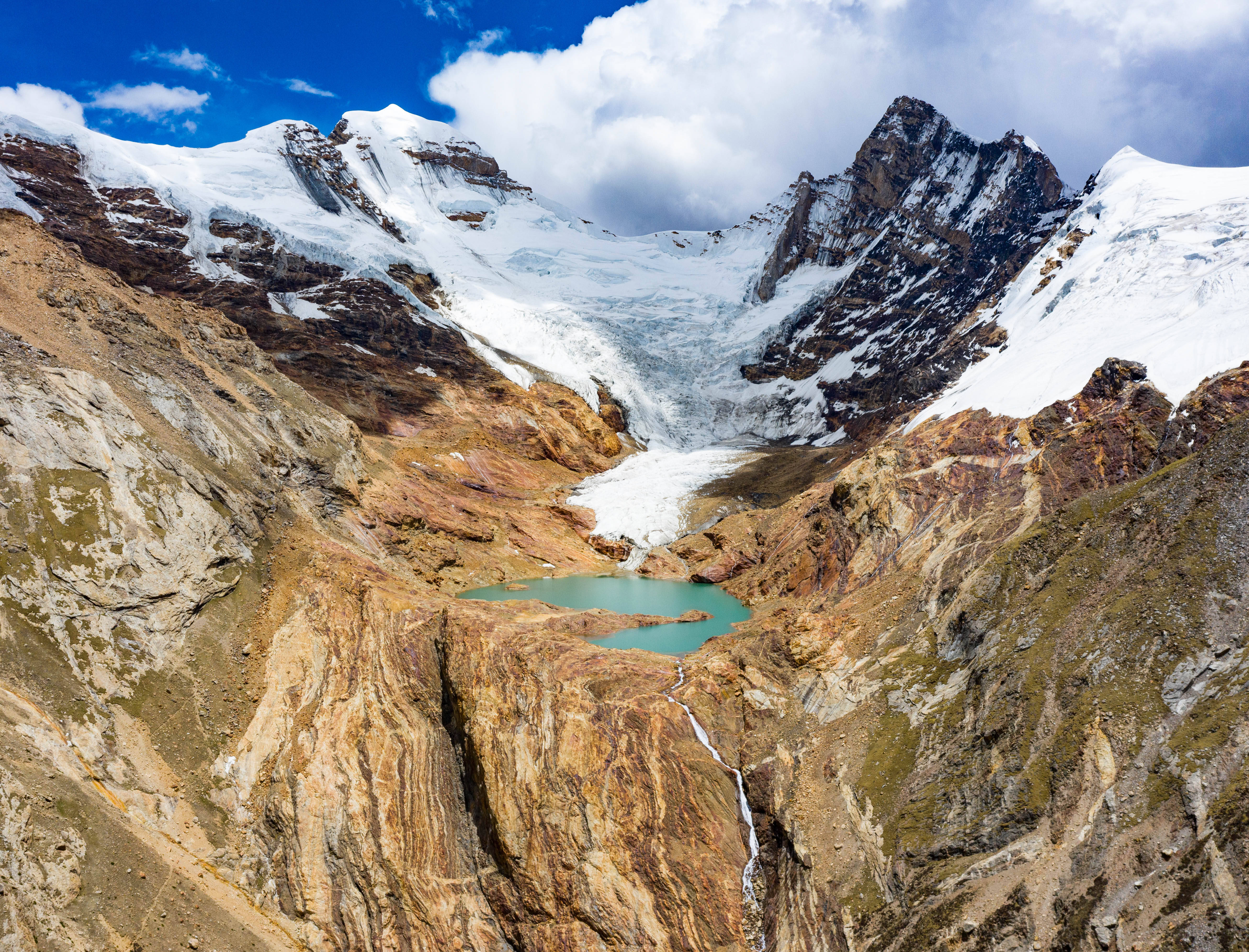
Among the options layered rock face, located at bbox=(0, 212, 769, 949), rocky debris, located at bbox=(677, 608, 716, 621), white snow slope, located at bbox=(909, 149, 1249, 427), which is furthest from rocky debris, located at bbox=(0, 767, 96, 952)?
white snow slope, located at bbox=(909, 149, 1249, 427)

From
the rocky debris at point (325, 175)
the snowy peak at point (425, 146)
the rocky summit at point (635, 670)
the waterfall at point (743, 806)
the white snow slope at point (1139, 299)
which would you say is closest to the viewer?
the rocky summit at point (635, 670)

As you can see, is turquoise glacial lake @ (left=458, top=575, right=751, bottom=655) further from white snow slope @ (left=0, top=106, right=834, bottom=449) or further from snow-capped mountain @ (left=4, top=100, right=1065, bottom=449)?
white snow slope @ (left=0, top=106, right=834, bottom=449)

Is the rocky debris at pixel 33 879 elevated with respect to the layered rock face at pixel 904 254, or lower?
lower

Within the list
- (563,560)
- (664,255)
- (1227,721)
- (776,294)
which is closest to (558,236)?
(664,255)

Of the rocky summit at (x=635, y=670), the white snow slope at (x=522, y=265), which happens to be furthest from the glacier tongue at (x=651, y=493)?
the white snow slope at (x=522, y=265)

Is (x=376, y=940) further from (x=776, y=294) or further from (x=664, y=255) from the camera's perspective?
(x=664, y=255)

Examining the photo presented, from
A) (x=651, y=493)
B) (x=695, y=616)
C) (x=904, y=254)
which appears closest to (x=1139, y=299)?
(x=695, y=616)

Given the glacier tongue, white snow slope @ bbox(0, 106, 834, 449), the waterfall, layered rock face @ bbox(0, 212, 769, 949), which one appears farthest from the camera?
white snow slope @ bbox(0, 106, 834, 449)

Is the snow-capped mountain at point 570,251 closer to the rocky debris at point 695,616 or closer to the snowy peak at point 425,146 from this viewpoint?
the snowy peak at point 425,146
